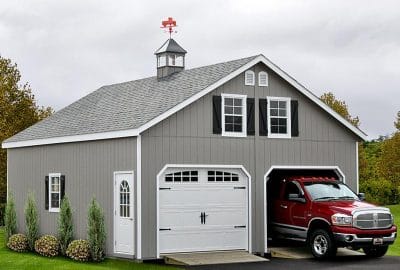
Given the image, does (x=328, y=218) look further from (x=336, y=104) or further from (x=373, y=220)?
(x=336, y=104)

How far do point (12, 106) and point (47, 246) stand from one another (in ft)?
75.4

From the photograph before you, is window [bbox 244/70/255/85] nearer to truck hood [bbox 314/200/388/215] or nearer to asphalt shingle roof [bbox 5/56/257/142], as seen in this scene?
asphalt shingle roof [bbox 5/56/257/142]

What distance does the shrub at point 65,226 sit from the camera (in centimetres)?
2519

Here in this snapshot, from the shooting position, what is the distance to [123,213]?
23469mm

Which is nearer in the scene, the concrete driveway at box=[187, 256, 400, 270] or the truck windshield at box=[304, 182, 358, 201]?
the concrete driveway at box=[187, 256, 400, 270]

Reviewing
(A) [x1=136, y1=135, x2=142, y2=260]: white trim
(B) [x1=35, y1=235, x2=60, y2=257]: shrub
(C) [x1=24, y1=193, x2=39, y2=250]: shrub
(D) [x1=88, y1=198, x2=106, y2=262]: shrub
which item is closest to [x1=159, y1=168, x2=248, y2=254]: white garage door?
(A) [x1=136, y1=135, x2=142, y2=260]: white trim

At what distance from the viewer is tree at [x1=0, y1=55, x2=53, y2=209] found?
151 ft

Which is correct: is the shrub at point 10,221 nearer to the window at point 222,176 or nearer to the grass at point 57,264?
the grass at point 57,264

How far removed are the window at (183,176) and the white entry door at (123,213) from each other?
3.70 feet

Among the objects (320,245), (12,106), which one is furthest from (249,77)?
(12,106)

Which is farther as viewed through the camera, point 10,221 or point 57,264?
point 10,221

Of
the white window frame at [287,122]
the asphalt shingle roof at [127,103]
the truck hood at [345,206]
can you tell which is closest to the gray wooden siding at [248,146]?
the white window frame at [287,122]

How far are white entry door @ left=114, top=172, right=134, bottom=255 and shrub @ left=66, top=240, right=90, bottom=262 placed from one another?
0.81 metres

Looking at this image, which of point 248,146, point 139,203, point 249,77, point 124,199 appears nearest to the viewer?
point 139,203
